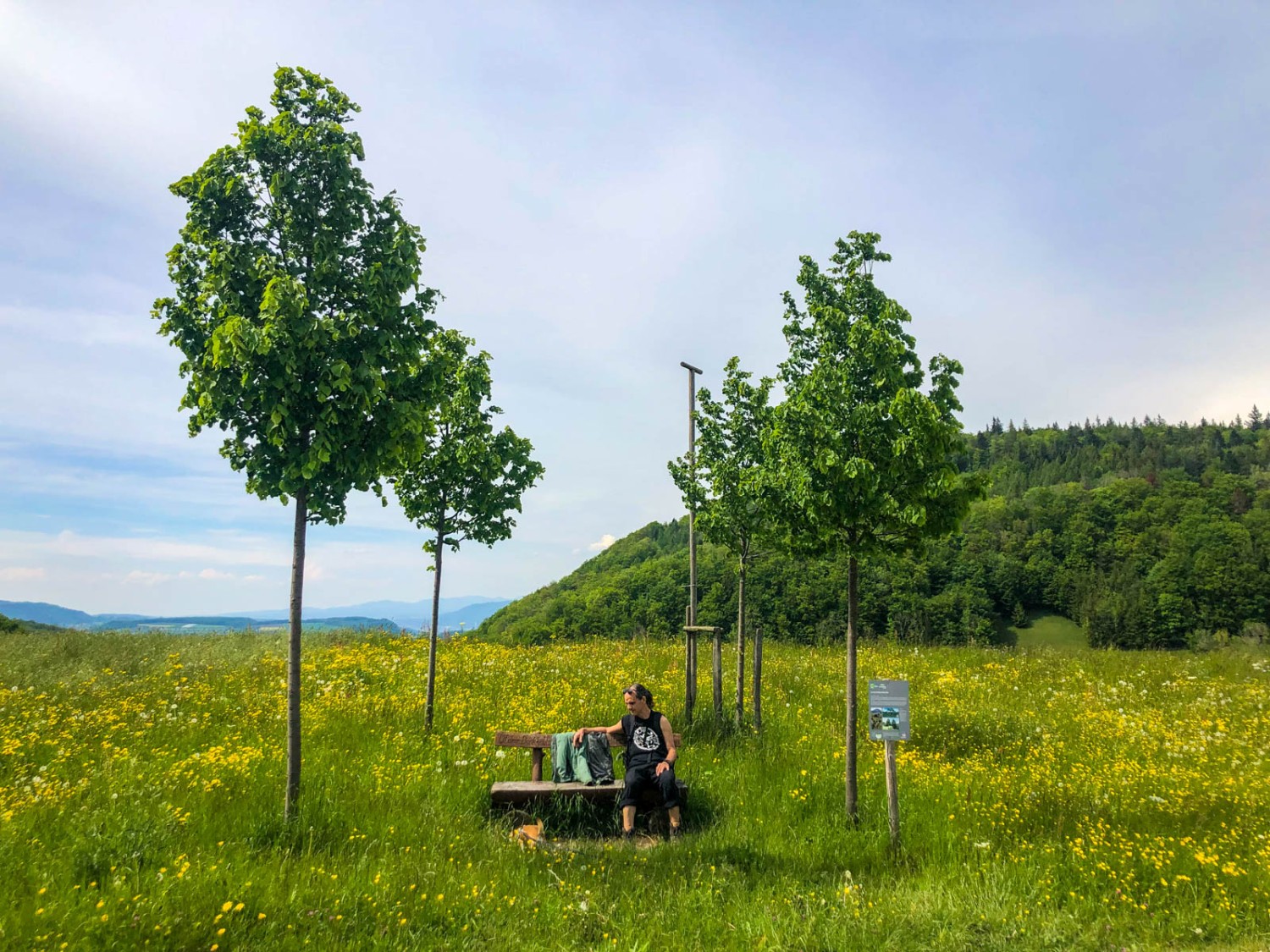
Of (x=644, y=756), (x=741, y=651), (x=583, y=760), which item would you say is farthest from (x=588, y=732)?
(x=741, y=651)

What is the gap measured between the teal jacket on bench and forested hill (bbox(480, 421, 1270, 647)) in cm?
4187

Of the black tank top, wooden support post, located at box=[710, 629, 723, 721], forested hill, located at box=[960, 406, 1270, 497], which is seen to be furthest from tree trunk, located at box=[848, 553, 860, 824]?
forested hill, located at box=[960, 406, 1270, 497]

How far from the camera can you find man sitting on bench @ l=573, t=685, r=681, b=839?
24.6ft

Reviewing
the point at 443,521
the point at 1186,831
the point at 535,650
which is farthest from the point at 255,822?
the point at 535,650

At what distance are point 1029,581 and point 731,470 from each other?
10541cm

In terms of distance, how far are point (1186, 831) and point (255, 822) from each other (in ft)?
33.7

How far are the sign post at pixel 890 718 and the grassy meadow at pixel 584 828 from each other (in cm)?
61

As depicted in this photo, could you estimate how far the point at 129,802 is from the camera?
6516 millimetres

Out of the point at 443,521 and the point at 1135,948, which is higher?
the point at 443,521

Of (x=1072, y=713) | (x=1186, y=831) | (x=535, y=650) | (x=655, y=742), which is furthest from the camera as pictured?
(x=535, y=650)

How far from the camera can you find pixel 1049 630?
91500 mm

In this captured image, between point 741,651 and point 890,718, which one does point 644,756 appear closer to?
point 890,718

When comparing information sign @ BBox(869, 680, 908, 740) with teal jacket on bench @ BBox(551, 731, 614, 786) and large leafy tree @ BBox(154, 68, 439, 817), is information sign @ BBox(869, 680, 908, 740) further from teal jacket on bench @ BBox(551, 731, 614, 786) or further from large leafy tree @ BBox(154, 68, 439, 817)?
large leafy tree @ BBox(154, 68, 439, 817)

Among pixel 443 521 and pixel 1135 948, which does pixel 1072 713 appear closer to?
pixel 1135 948
